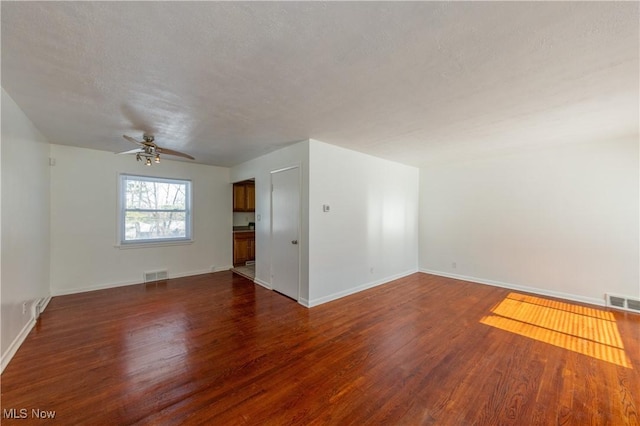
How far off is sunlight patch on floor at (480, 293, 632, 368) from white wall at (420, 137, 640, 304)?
615 millimetres

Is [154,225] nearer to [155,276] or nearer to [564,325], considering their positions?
[155,276]

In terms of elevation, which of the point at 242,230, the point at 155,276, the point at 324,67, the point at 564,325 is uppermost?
the point at 324,67

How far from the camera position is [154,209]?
497cm

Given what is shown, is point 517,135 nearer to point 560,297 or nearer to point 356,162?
point 356,162

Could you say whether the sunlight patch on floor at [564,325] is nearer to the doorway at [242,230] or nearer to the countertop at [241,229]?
the doorway at [242,230]

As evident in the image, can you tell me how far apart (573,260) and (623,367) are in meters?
2.32

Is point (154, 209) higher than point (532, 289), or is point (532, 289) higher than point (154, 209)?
point (154, 209)

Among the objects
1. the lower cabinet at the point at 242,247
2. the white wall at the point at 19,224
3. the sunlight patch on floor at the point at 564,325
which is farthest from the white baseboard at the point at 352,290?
the lower cabinet at the point at 242,247

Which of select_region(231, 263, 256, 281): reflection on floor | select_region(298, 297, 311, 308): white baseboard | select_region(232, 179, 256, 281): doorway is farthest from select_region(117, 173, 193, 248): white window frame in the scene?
select_region(298, 297, 311, 308): white baseboard

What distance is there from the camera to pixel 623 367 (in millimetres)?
2182

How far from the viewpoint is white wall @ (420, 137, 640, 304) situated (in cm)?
359

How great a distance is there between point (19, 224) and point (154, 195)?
2.48m

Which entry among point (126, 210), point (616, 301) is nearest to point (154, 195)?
point (126, 210)

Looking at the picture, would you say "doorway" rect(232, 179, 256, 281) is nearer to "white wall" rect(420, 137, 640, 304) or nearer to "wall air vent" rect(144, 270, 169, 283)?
"wall air vent" rect(144, 270, 169, 283)
